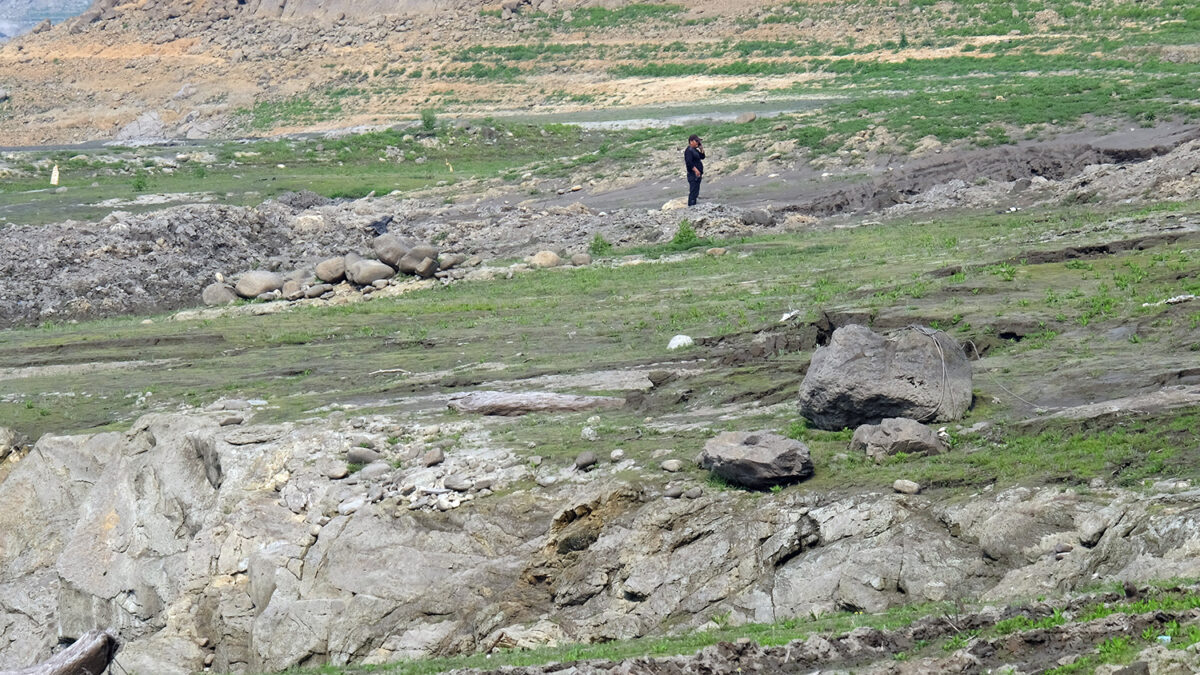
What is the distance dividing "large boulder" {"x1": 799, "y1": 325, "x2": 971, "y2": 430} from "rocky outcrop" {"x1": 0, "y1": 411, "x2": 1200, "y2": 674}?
69.2 inches

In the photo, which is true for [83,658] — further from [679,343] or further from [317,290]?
[317,290]

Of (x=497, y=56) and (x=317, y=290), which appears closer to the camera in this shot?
(x=317, y=290)

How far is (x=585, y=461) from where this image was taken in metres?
13.8

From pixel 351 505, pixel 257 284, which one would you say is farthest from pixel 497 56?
pixel 351 505

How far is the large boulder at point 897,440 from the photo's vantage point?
12.9 m

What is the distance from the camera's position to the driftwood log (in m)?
13.7

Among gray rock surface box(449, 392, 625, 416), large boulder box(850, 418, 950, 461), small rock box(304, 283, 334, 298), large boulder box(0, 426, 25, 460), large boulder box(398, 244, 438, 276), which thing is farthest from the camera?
large boulder box(398, 244, 438, 276)

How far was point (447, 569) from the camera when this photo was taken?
1295cm

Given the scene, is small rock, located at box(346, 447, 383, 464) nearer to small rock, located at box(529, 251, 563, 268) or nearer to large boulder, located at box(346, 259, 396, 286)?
large boulder, located at box(346, 259, 396, 286)

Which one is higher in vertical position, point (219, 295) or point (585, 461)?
point (585, 461)

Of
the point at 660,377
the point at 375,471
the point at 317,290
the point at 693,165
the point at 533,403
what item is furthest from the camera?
the point at 693,165

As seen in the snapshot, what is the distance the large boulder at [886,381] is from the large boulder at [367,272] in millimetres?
16157

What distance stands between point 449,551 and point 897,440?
14.0 feet

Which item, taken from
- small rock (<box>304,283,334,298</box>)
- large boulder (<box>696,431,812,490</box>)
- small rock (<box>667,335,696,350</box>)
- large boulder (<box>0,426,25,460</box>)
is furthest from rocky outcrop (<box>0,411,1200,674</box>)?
small rock (<box>304,283,334,298</box>)
